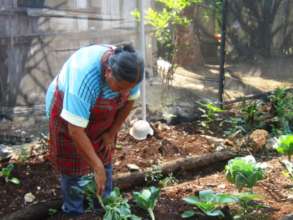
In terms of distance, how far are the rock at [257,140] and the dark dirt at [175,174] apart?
1.07 ft

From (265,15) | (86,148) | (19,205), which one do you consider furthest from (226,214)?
(265,15)

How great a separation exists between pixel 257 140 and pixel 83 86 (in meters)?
2.54

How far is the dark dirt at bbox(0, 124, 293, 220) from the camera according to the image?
11.0ft

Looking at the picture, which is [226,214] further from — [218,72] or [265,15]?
[265,15]

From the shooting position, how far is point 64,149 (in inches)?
127

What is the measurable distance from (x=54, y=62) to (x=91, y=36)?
17.1 inches

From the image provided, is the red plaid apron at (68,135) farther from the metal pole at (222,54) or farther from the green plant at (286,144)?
the metal pole at (222,54)

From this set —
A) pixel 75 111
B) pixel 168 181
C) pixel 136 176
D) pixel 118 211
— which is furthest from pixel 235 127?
pixel 75 111

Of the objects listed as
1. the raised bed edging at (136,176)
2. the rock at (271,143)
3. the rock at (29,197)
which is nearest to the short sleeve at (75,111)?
the raised bed edging at (136,176)

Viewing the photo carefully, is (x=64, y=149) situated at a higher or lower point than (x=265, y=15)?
lower

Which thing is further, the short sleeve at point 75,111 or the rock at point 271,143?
the rock at point 271,143

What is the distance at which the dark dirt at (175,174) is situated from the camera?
11.0ft

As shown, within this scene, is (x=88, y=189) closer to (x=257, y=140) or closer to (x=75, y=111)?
(x=75, y=111)

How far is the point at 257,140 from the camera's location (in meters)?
4.76
